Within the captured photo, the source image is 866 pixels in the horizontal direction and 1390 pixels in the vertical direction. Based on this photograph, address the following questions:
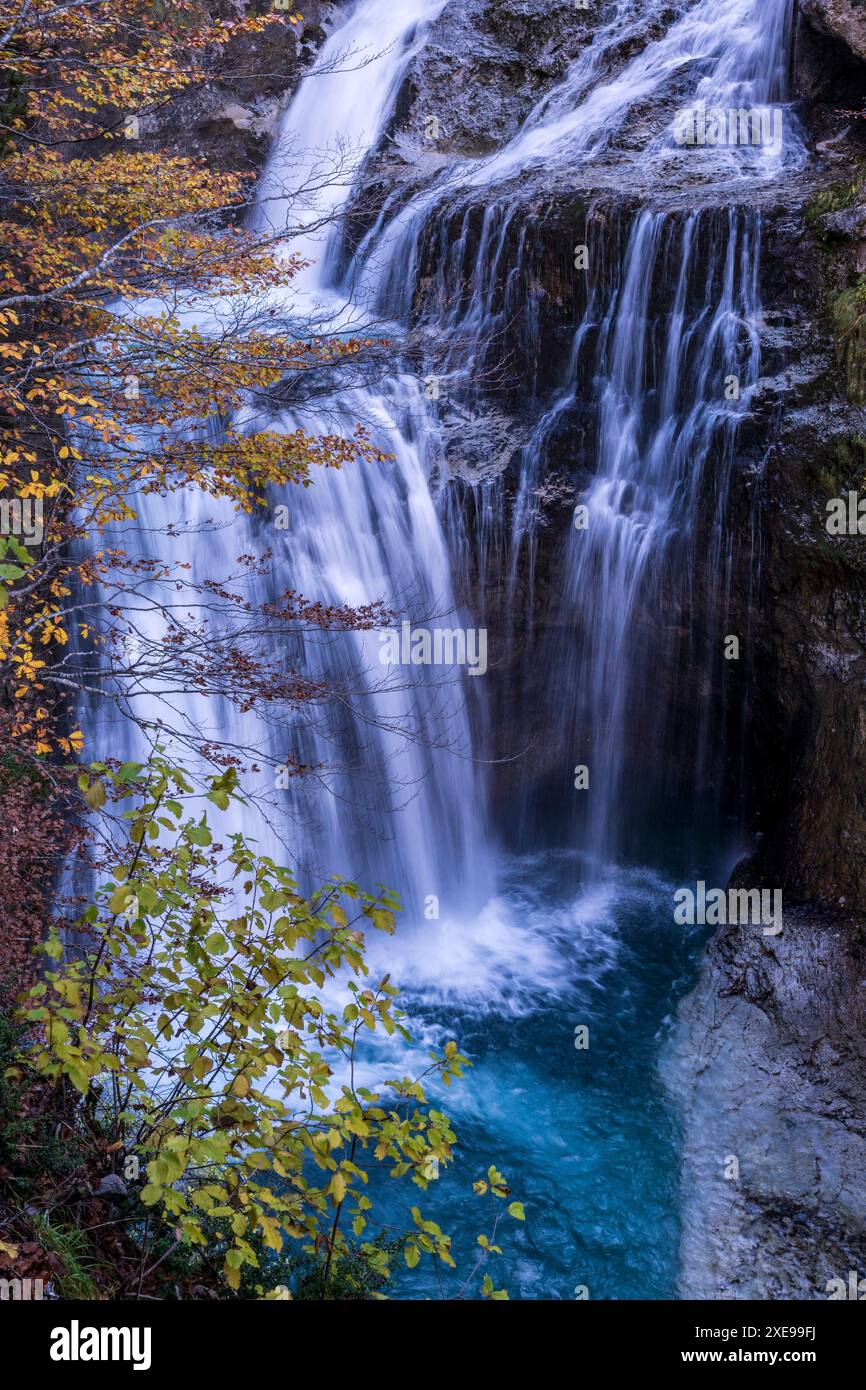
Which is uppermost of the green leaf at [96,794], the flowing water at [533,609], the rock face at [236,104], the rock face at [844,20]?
the rock face at [236,104]

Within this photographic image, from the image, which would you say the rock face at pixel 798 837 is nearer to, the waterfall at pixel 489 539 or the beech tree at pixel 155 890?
the waterfall at pixel 489 539

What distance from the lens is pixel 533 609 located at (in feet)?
34.8

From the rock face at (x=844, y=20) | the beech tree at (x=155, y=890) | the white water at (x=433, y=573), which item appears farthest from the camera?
the rock face at (x=844, y=20)

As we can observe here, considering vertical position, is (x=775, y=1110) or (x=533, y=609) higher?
(x=533, y=609)

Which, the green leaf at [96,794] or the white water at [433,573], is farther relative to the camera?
the white water at [433,573]

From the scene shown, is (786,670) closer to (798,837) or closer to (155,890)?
(798,837)

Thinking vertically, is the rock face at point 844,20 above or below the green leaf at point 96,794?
above

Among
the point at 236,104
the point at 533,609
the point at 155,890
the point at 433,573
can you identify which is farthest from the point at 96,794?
the point at 236,104

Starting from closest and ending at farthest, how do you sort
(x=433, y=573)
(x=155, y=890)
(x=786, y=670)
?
(x=155, y=890), (x=786, y=670), (x=433, y=573)

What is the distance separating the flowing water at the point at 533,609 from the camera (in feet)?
31.5

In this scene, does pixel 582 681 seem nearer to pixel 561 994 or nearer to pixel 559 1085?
pixel 561 994

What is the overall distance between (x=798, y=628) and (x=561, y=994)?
12.4 feet

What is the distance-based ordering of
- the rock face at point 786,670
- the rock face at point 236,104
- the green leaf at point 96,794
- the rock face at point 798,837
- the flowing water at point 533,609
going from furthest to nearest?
the rock face at point 236,104, the flowing water at point 533,609, the rock face at point 786,670, the rock face at point 798,837, the green leaf at point 96,794

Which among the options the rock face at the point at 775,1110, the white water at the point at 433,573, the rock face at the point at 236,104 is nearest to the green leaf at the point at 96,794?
the rock face at the point at 775,1110
